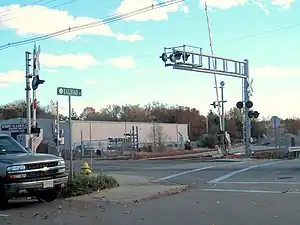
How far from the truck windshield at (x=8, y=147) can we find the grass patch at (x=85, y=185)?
1.82 metres

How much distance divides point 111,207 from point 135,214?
1.32 m

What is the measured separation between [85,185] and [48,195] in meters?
1.76

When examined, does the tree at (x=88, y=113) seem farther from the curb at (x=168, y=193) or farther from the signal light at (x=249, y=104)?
the curb at (x=168, y=193)

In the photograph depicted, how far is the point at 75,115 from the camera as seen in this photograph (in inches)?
5027

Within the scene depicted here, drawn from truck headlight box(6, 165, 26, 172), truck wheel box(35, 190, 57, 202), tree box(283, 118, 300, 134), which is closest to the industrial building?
tree box(283, 118, 300, 134)

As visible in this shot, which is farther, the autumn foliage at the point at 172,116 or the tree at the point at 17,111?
the autumn foliage at the point at 172,116

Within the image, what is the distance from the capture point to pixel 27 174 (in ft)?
38.4

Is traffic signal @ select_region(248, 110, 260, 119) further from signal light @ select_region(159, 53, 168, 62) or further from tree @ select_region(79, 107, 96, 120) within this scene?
tree @ select_region(79, 107, 96, 120)

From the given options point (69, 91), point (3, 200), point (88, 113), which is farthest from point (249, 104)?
point (88, 113)

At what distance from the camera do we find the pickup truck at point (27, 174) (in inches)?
455

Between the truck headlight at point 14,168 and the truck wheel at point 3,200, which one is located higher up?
the truck headlight at point 14,168

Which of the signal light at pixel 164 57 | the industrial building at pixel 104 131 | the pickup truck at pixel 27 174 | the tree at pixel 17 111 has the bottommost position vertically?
the pickup truck at pixel 27 174

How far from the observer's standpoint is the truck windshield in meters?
12.8

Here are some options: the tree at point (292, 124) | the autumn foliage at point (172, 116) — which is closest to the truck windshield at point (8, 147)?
the autumn foliage at point (172, 116)
